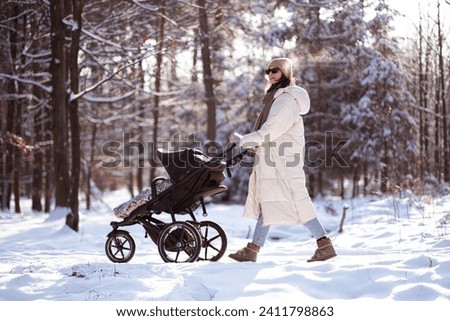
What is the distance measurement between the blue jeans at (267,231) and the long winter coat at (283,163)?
0.08m

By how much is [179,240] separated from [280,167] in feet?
4.39

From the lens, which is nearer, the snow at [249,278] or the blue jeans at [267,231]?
the snow at [249,278]

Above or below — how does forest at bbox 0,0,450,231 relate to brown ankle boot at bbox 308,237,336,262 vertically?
above

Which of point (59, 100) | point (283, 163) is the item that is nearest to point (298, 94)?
point (283, 163)

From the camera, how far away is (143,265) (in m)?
5.51

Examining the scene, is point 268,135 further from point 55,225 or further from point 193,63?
point 193,63

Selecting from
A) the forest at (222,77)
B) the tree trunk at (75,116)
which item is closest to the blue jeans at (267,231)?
the forest at (222,77)

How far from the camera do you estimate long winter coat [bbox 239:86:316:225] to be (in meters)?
5.64

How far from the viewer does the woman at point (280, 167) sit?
5.66 metres

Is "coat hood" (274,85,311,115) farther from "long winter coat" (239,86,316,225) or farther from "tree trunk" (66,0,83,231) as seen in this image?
"tree trunk" (66,0,83,231)

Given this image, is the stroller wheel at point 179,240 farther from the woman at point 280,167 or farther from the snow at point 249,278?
the woman at point 280,167

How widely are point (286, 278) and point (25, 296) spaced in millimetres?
2167

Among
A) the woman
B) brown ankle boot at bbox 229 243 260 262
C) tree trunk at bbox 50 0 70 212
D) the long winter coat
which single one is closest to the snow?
brown ankle boot at bbox 229 243 260 262

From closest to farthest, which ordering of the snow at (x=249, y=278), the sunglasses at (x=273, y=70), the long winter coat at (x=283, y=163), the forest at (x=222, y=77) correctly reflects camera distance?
the snow at (x=249, y=278), the long winter coat at (x=283, y=163), the sunglasses at (x=273, y=70), the forest at (x=222, y=77)
